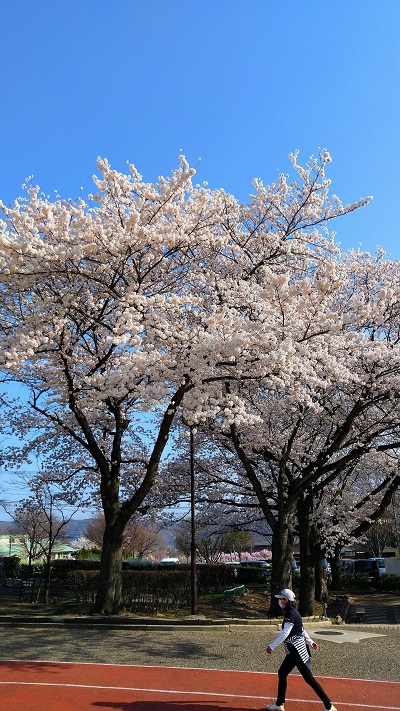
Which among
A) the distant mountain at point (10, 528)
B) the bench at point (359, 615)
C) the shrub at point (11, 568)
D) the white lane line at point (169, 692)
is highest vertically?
the distant mountain at point (10, 528)

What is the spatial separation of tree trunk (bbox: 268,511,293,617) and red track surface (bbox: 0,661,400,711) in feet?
21.7

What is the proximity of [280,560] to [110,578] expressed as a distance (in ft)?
15.0

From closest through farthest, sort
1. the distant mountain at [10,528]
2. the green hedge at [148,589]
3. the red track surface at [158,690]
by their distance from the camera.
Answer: the red track surface at [158,690], the green hedge at [148,589], the distant mountain at [10,528]

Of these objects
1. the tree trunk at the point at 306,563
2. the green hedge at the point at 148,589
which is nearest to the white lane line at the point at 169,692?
the green hedge at the point at 148,589

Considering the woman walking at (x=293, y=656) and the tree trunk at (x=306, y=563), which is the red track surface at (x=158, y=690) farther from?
the tree trunk at (x=306, y=563)

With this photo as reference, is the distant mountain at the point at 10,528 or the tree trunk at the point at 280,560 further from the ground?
the distant mountain at the point at 10,528

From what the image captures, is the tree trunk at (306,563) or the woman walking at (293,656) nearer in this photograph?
the woman walking at (293,656)

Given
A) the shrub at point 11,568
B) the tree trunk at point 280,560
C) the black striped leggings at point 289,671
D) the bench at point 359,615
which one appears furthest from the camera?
the shrub at point 11,568

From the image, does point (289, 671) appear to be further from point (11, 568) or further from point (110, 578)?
point (11, 568)

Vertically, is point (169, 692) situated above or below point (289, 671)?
below

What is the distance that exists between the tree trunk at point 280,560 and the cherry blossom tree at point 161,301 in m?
4.18

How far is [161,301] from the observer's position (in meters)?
10.6

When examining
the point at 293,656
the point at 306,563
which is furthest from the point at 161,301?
the point at 306,563

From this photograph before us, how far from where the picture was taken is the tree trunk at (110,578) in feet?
45.0
